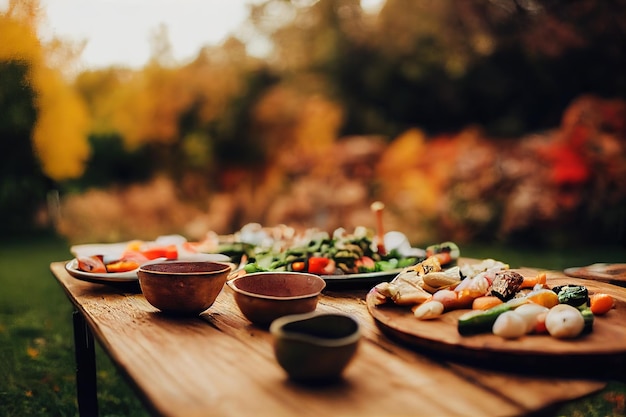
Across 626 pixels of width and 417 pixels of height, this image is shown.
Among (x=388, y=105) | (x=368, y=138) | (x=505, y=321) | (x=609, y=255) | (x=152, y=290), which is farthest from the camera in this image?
(x=388, y=105)

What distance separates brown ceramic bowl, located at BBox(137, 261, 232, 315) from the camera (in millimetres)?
1525

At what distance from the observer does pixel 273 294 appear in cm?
157

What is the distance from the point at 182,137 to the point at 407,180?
4178mm

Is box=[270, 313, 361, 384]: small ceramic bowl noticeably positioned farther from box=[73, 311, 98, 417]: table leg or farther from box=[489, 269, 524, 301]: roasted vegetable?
box=[73, 311, 98, 417]: table leg

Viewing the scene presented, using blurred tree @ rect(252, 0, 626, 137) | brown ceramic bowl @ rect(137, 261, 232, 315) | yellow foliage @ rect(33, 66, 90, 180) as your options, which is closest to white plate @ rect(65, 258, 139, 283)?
brown ceramic bowl @ rect(137, 261, 232, 315)

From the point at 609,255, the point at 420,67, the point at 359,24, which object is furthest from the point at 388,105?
the point at 609,255

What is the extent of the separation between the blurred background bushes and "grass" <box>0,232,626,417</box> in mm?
769

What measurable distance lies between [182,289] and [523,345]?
878mm

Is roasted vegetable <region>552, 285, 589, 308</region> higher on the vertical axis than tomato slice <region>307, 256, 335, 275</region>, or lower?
higher

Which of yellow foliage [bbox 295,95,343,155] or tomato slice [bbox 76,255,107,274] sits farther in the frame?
yellow foliage [bbox 295,95,343,155]

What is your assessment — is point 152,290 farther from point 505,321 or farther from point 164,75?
point 164,75

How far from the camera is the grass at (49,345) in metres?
3.32

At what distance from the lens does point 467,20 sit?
29.1 feet

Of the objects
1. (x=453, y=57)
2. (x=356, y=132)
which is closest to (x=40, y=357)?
(x=356, y=132)
